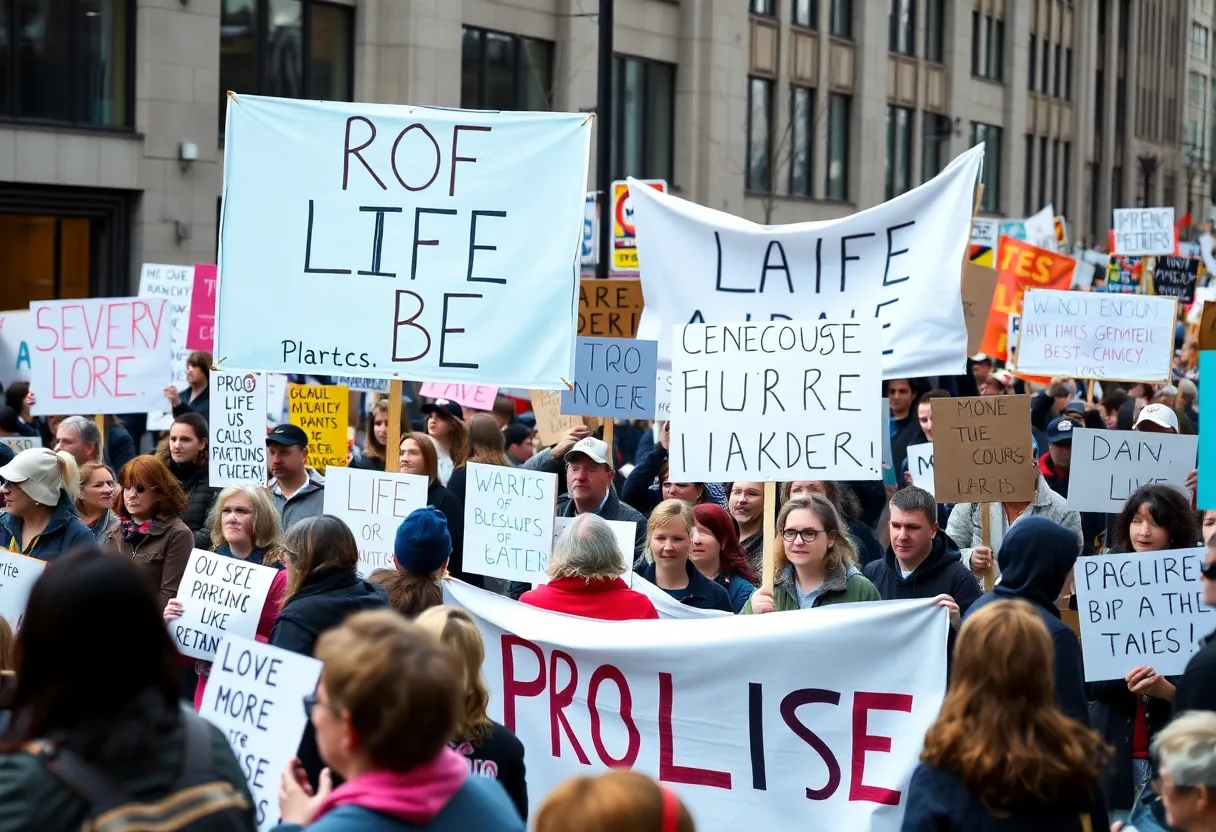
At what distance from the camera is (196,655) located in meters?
6.31

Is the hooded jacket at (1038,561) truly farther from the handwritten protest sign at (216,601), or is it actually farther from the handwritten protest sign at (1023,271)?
the handwritten protest sign at (1023,271)

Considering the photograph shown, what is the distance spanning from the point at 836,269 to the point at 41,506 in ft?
12.5

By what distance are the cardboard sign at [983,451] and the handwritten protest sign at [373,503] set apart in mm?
2624

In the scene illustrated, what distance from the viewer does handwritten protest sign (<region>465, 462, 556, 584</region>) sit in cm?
822

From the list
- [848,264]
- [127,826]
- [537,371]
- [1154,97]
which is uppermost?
[1154,97]

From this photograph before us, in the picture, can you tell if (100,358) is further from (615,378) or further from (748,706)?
(748,706)

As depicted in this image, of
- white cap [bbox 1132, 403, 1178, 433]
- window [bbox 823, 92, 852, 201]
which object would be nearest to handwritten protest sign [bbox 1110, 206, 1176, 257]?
window [bbox 823, 92, 852, 201]

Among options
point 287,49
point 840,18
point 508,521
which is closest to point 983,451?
point 508,521

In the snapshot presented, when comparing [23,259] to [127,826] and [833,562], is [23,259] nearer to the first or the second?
[833,562]

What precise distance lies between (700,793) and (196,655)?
2026 millimetres

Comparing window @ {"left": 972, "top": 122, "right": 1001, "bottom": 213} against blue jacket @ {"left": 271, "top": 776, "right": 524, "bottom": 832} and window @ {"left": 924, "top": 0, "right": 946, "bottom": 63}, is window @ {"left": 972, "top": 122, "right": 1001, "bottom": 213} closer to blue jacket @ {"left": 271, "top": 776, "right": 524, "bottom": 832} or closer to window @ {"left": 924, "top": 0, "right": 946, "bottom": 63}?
window @ {"left": 924, "top": 0, "right": 946, "bottom": 63}

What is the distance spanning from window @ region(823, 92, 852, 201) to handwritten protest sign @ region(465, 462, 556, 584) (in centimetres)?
3106

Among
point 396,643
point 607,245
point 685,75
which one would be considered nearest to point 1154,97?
point 685,75

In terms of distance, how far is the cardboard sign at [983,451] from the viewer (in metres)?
8.33
